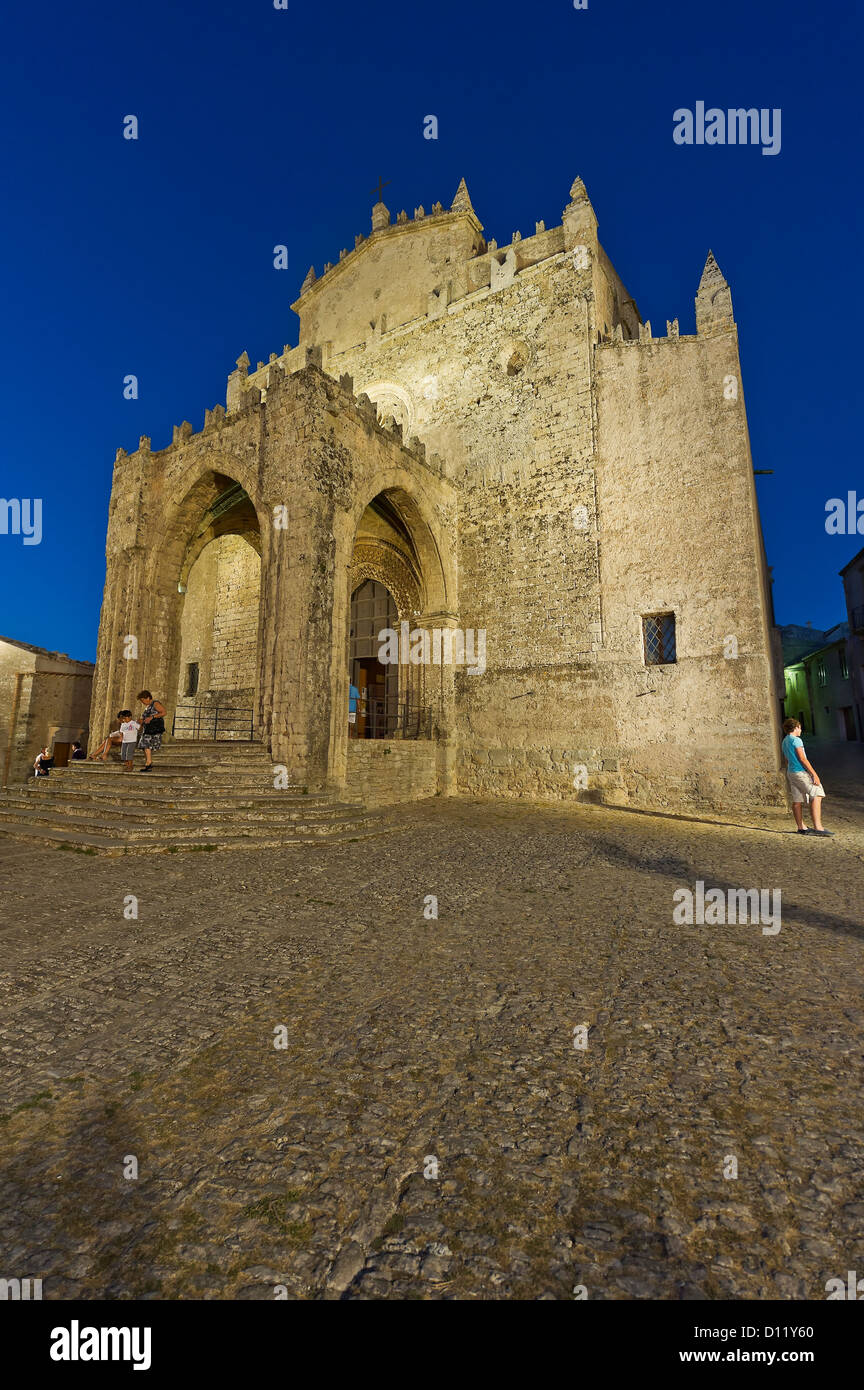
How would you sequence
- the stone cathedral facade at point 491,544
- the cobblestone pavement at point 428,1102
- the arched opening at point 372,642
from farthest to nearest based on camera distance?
the arched opening at point 372,642
the stone cathedral facade at point 491,544
the cobblestone pavement at point 428,1102

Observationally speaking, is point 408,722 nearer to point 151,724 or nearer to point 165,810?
point 151,724

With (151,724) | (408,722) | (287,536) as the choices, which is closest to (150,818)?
(151,724)

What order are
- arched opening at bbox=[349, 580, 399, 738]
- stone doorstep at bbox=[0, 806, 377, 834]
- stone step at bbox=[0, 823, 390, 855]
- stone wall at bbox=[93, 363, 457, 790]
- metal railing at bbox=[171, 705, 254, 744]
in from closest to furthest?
stone step at bbox=[0, 823, 390, 855] → stone doorstep at bbox=[0, 806, 377, 834] → stone wall at bbox=[93, 363, 457, 790] → metal railing at bbox=[171, 705, 254, 744] → arched opening at bbox=[349, 580, 399, 738]

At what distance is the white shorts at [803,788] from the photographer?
864cm

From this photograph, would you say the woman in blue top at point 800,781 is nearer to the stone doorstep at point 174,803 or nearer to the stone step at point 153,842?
the stone step at point 153,842

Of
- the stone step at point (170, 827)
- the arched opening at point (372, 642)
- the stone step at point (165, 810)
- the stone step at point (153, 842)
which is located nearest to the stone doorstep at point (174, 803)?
the stone step at point (165, 810)

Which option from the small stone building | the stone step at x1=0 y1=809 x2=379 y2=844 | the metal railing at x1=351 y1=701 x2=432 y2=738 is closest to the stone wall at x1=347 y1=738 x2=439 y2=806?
the metal railing at x1=351 y1=701 x2=432 y2=738

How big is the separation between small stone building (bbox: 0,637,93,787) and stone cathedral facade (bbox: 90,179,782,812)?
4363mm

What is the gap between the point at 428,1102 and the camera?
2.10 m

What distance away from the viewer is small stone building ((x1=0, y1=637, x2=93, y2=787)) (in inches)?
659

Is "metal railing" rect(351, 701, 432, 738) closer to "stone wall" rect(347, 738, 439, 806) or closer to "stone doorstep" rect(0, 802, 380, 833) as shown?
"stone wall" rect(347, 738, 439, 806)

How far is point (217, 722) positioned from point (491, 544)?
8.82 metres

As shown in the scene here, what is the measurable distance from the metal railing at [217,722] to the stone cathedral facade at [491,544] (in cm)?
13
